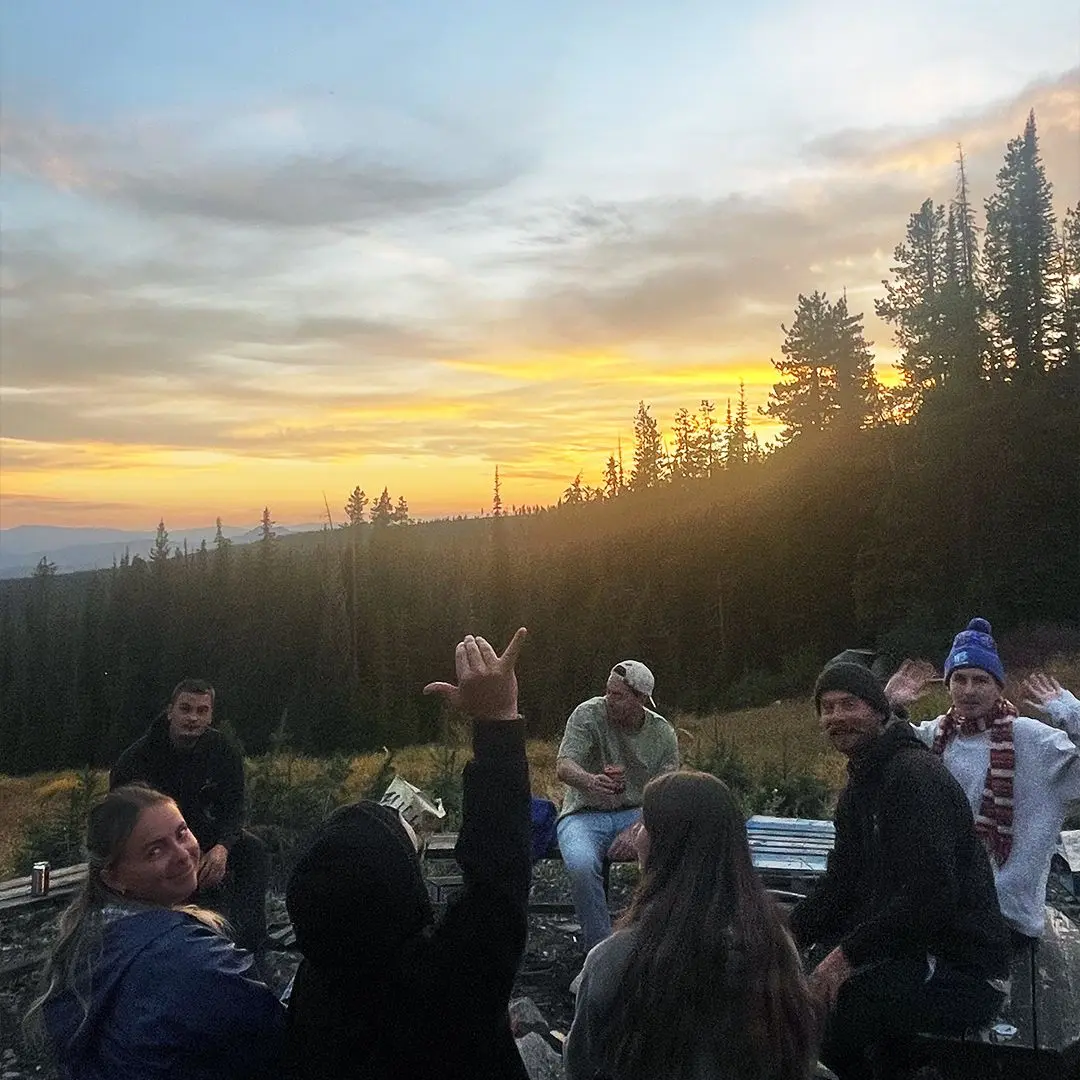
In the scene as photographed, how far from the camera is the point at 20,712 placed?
5678cm

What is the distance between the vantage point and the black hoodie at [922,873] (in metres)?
2.98

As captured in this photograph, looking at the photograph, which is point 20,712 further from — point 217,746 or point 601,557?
point 217,746

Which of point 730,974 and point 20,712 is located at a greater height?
point 730,974

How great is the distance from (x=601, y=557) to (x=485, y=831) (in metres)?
43.2

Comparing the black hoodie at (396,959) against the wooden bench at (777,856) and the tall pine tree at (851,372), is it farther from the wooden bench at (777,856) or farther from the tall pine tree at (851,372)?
the tall pine tree at (851,372)

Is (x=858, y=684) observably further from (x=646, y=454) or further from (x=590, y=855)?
(x=646, y=454)

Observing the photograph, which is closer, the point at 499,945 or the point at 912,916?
the point at 499,945

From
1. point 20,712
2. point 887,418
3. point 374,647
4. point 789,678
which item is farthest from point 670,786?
point 20,712

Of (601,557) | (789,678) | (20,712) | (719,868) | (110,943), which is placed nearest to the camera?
(110,943)

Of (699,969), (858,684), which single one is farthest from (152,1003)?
(858,684)

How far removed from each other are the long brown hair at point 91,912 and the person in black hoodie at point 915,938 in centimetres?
197

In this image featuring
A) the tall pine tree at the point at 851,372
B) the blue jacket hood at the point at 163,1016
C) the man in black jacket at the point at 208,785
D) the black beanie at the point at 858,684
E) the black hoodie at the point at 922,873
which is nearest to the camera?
the blue jacket hood at the point at 163,1016

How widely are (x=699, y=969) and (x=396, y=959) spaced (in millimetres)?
761

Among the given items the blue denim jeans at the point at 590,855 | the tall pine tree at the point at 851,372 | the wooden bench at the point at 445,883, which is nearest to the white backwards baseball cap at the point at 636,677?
the blue denim jeans at the point at 590,855
